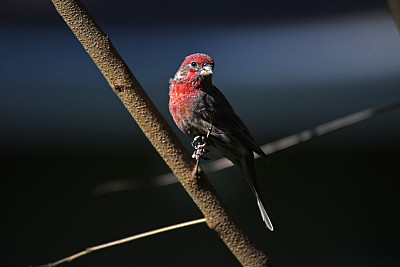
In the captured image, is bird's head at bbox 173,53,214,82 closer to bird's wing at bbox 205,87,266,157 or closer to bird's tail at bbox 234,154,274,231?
bird's wing at bbox 205,87,266,157

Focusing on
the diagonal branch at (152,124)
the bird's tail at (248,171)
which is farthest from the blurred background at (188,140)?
the diagonal branch at (152,124)

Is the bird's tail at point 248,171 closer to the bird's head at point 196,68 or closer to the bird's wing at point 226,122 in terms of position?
the bird's wing at point 226,122

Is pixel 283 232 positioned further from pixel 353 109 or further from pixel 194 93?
pixel 194 93

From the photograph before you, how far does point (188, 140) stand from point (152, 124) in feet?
12.7

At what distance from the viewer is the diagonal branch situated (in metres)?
1.39

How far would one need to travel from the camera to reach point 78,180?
5.51 metres

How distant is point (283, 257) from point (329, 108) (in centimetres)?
183

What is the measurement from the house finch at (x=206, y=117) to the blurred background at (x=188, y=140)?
2589 mm

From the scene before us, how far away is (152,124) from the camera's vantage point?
1.42 metres

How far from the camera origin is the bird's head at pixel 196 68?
2.54 meters

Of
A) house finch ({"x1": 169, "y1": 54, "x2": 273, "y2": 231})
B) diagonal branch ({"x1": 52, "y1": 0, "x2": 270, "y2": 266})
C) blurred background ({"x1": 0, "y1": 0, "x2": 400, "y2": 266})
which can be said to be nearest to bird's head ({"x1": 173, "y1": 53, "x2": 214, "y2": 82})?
house finch ({"x1": 169, "y1": 54, "x2": 273, "y2": 231})

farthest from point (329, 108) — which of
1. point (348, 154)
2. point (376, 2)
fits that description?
point (376, 2)

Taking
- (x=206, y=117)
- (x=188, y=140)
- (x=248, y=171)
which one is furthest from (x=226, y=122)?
(x=188, y=140)

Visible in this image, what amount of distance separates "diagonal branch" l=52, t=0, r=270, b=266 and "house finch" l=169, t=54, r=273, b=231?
1068mm
